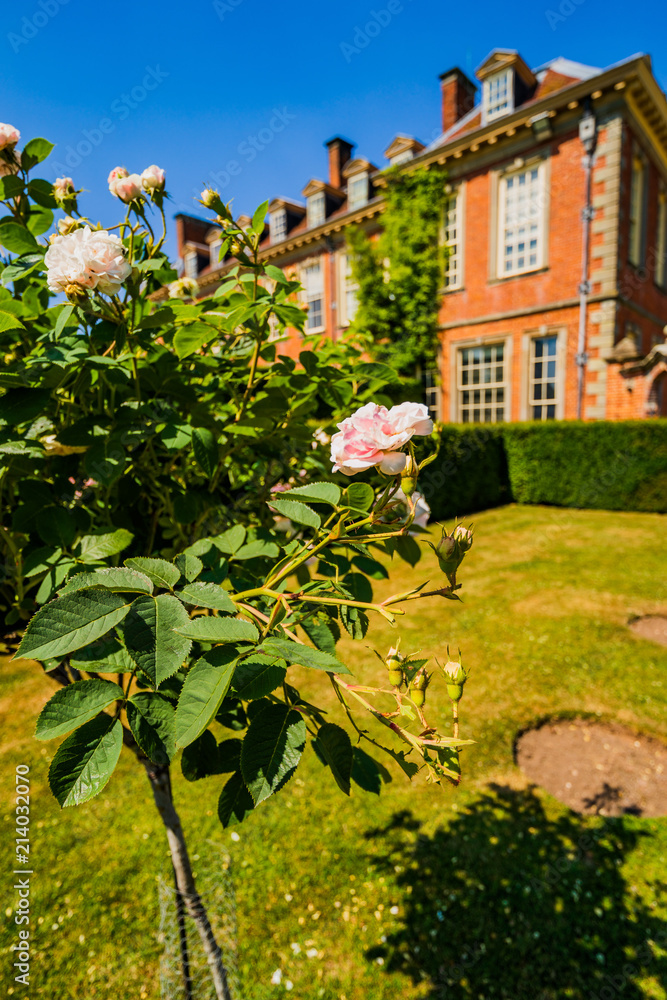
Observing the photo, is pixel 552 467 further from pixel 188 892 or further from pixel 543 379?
pixel 188 892

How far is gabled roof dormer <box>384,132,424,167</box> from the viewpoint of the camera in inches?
558

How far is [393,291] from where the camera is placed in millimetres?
14344

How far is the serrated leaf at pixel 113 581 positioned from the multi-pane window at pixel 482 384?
43.7 feet

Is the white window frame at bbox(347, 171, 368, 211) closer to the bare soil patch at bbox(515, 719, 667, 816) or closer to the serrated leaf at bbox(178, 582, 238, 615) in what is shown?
the bare soil patch at bbox(515, 719, 667, 816)

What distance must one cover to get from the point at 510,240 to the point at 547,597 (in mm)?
10454

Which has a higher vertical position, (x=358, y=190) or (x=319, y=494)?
(x=358, y=190)

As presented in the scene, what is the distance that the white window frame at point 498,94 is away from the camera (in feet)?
40.8

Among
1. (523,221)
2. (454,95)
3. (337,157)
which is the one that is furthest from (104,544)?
(337,157)

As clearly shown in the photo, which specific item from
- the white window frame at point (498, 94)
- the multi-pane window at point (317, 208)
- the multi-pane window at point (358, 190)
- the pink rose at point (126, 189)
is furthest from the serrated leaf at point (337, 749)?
the multi-pane window at point (317, 208)

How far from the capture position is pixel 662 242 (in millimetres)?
14383

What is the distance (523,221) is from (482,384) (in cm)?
385

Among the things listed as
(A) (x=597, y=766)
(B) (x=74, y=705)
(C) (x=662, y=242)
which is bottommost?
(A) (x=597, y=766)

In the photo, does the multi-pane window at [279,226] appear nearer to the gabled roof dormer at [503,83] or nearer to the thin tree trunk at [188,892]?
the gabled roof dormer at [503,83]

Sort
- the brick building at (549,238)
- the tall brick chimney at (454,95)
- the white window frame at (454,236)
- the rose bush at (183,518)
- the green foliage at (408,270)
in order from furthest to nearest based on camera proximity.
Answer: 1. the tall brick chimney at (454,95)
2. the green foliage at (408,270)
3. the white window frame at (454,236)
4. the brick building at (549,238)
5. the rose bush at (183,518)
